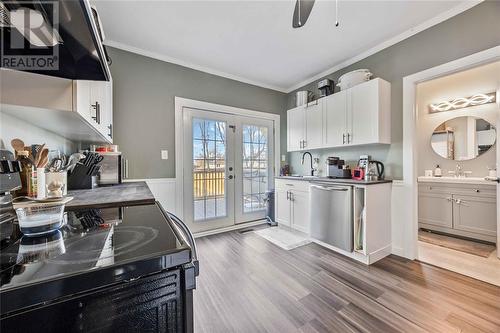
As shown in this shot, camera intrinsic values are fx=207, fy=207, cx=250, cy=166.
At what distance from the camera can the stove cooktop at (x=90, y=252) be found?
0.40m

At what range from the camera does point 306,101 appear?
3.40 m

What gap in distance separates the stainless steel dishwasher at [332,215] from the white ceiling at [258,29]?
1.76m

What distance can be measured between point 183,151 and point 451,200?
389 centimetres

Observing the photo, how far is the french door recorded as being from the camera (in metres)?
3.10

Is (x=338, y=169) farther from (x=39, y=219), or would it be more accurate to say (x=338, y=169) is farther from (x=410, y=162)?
(x=39, y=219)

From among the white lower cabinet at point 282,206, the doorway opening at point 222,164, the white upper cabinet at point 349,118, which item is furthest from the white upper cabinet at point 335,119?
the doorway opening at point 222,164

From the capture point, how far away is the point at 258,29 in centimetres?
227

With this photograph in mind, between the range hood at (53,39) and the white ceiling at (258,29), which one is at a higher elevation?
the white ceiling at (258,29)

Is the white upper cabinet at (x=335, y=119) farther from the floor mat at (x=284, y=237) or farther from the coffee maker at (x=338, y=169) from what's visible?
the floor mat at (x=284, y=237)

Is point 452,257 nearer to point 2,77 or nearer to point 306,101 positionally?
point 306,101

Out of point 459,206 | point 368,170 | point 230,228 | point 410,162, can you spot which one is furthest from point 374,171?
point 230,228

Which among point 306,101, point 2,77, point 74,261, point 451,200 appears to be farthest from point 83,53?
point 451,200

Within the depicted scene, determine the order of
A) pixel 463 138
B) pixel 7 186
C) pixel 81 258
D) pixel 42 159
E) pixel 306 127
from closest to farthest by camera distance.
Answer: pixel 81 258
pixel 7 186
pixel 42 159
pixel 463 138
pixel 306 127

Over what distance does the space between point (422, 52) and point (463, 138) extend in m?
1.75
